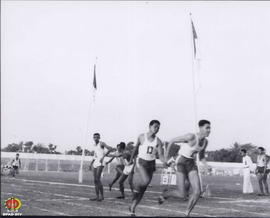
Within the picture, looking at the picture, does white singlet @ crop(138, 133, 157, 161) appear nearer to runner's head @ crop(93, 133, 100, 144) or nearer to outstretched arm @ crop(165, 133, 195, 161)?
outstretched arm @ crop(165, 133, 195, 161)

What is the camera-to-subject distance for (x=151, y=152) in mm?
10117

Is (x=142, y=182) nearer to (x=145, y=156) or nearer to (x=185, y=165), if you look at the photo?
(x=145, y=156)

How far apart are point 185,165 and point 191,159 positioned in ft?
0.55

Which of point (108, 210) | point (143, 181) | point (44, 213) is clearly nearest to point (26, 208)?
point (44, 213)

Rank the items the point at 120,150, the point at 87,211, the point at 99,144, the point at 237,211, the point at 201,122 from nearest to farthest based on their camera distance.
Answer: the point at 201,122
the point at 87,211
the point at 237,211
the point at 99,144
the point at 120,150

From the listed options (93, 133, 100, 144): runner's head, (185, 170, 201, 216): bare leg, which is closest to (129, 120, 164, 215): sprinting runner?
(185, 170, 201, 216): bare leg

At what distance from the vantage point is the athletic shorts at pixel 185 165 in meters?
9.65

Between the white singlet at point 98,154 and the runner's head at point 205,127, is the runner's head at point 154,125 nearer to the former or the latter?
the runner's head at point 205,127

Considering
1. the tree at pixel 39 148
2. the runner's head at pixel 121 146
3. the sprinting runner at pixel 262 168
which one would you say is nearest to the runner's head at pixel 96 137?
the runner's head at pixel 121 146

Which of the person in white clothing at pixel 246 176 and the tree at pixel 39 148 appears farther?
the tree at pixel 39 148

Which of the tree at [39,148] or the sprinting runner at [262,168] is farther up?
the tree at [39,148]

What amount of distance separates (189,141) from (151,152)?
919 millimetres

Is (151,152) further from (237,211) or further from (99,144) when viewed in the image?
(99,144)

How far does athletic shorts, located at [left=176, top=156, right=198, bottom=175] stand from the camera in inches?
380
